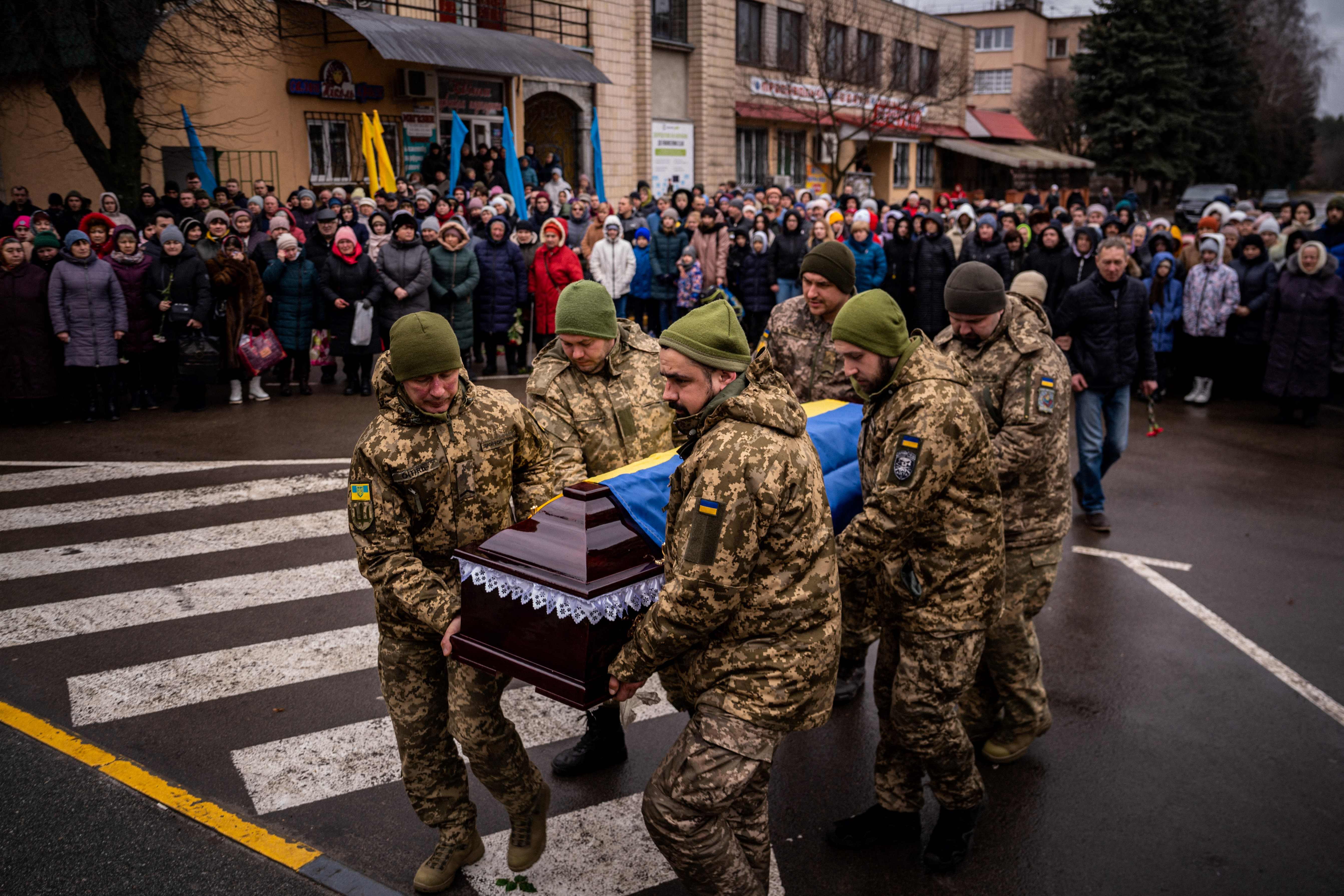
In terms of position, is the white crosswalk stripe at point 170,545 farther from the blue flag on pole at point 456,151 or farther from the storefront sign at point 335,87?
the storefront sign at point 335,87

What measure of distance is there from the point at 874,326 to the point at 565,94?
26.2m

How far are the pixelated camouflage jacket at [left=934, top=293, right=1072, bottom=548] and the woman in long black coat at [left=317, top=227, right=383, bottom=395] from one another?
9149 mm

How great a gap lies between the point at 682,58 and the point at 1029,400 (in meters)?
31.0

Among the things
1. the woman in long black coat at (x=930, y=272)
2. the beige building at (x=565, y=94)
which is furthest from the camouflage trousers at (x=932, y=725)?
the beige building at (x=565, y=94)

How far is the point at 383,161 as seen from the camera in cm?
1970

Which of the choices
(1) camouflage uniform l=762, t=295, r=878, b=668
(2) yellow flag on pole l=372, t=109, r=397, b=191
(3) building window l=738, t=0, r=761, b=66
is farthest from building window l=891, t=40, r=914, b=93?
(1) camouflage uniform l=762, t=295, r=878, b=668

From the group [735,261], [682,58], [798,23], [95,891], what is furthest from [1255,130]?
[95,891]

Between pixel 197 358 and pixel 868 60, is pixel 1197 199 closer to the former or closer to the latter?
pixel 868 60

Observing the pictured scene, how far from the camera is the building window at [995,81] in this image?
65.1 metres

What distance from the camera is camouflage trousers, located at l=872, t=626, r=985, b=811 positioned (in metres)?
4.01

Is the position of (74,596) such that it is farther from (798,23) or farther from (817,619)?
(798,23)

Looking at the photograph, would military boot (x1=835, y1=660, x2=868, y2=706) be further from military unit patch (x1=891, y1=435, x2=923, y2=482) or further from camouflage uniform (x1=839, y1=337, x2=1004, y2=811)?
military unit patch (x1=891, y1=435, x2=923, y2=482)

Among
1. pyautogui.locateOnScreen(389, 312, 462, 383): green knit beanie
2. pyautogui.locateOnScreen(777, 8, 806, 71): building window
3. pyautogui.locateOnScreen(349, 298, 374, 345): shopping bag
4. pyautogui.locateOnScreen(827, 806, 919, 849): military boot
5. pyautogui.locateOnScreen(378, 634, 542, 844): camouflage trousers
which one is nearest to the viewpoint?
pyautogui.locateOnScreen(389, 312, 462, 383): green knit beanie

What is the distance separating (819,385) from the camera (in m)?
5.77
